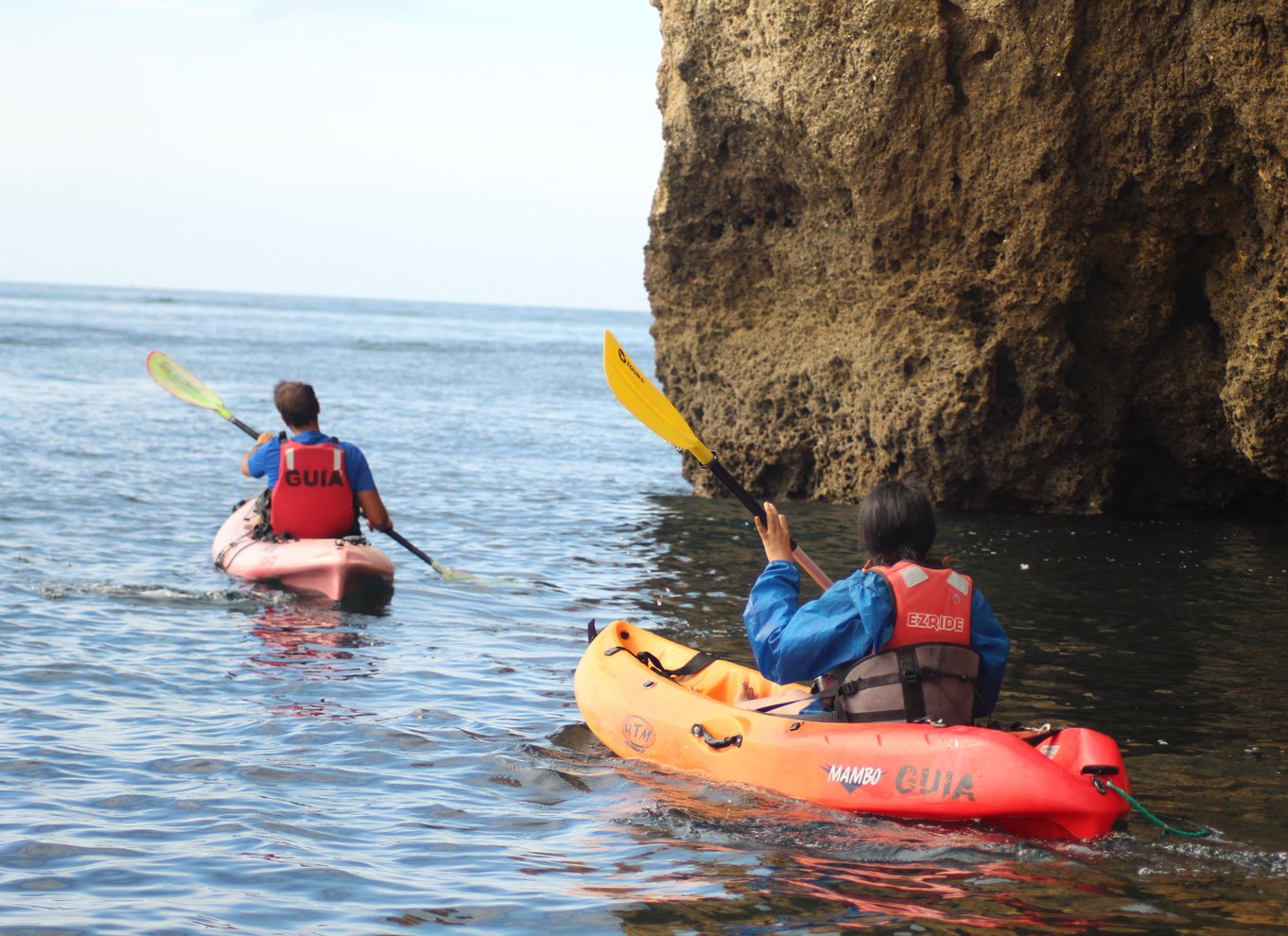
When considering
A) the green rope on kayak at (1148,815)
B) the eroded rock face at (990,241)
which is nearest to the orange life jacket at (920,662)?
the green rope on kayak at (1148,815)

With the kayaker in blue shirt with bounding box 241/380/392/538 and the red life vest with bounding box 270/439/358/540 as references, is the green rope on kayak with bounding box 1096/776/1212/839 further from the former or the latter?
the red life vest with bounding box 270/439/358/540

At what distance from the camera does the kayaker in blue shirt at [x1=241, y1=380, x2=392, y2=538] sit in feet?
27.9

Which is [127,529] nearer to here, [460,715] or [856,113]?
[460,715]

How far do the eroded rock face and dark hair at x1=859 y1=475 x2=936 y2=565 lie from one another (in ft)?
19.5

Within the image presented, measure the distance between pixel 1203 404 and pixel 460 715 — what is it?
26.4 ft

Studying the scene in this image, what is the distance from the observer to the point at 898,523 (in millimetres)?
4590

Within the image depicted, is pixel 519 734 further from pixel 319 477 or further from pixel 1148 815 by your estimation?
pixel 319 477

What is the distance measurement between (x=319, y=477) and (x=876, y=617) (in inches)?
198

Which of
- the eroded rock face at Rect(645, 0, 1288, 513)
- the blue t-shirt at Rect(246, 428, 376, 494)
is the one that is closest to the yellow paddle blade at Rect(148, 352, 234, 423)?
the blue t-shirt at Rect(246, 428, 376, 494)

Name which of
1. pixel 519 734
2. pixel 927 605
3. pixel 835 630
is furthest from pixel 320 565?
pixel 927 605

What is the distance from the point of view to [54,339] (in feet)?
122

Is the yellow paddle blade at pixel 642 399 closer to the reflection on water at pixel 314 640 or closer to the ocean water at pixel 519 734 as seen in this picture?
the ocean water at pixel 519 734

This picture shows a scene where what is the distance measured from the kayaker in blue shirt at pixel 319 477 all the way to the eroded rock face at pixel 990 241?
16.9 ft

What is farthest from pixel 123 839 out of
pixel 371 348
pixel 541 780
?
pixel 371 348
